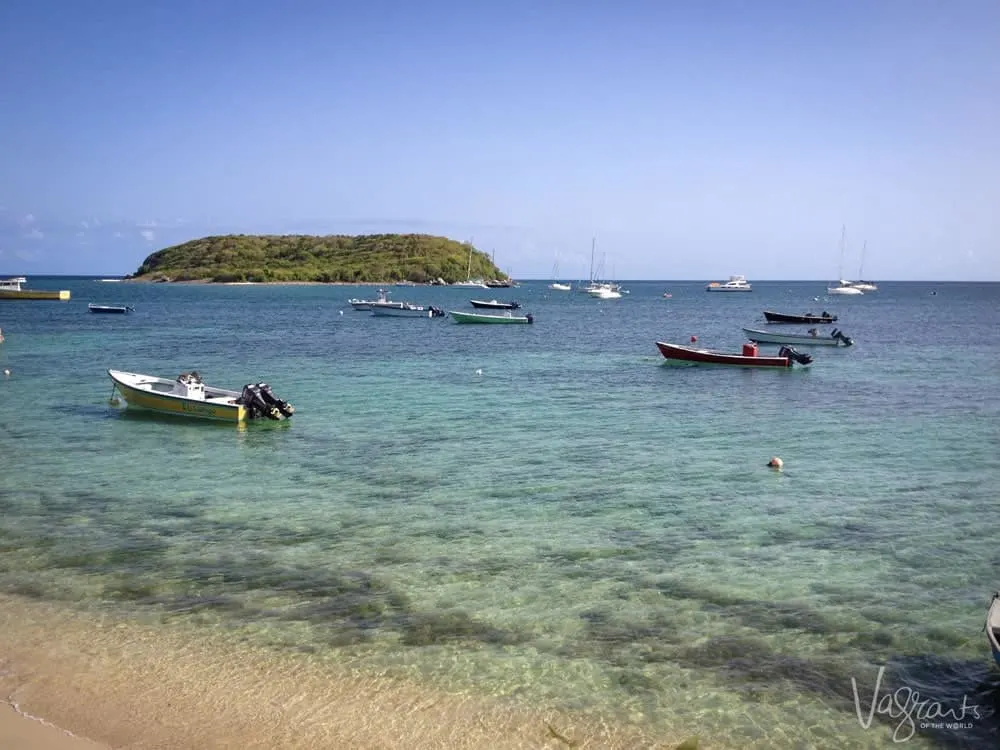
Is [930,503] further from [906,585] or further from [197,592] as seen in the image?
[197,592]

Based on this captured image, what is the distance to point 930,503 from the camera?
709 inches

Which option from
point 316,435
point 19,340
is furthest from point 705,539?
point 19,340

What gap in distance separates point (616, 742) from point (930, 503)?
40.8 feet

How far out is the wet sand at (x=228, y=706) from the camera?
28.7 ft

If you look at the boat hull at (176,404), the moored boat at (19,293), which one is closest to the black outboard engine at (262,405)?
the boat hull at (176,404)

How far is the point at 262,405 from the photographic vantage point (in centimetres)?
2655

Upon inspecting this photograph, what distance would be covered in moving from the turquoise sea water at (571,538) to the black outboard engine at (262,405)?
461 mm

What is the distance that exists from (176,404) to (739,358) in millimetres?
28871

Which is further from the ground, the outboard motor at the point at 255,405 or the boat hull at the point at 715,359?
the boat hull at the point at 715,359

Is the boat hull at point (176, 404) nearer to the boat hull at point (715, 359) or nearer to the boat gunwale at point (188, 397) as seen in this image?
the boat gunwale at point (188, 397)

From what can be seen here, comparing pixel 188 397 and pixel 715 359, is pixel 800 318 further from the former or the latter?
pixel 188 397

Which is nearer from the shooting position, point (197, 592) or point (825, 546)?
point (197, 592)

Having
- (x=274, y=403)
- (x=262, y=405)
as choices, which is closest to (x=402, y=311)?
(x=274, y=403)

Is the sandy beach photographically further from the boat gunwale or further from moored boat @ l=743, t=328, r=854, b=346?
moored boat @ l=743, t=328, r=854, b=346
